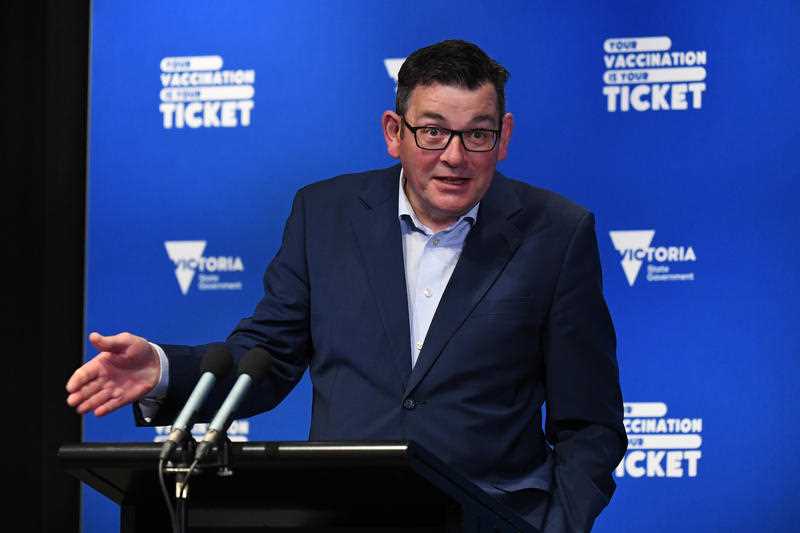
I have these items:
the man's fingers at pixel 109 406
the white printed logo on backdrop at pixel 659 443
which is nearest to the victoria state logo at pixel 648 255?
the white printed logo on backdrop at pixel 659 443

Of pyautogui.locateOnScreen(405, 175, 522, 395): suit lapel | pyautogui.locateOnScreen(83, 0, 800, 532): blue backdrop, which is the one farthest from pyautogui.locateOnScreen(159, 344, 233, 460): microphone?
pyautogui.locateOnScreen(83, 0, 800, 532): blue backdrop

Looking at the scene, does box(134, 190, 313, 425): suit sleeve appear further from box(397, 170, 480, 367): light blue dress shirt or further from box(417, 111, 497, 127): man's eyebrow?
box(417, 111, 497, 127): man's eyebrow

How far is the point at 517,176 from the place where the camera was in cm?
428

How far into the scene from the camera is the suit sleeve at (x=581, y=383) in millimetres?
2564

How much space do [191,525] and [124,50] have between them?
119 inches

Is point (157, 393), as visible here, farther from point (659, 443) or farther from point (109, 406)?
point (659, 443)

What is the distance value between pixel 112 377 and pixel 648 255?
2.53 metres

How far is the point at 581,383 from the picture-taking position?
2.64m

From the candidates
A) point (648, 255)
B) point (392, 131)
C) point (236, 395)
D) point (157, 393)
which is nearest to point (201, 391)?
point (236, 395)

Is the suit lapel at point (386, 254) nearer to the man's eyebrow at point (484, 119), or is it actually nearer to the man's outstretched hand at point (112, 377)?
the man's eyebrow at point (484, 119)

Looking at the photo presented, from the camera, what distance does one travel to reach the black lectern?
5.51 feet

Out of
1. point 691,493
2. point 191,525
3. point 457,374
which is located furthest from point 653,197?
point 191,525

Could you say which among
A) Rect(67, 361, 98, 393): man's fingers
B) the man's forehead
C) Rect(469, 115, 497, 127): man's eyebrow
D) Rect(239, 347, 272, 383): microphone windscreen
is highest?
the man's forehead

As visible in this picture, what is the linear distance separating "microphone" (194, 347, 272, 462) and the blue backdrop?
2.58 m
